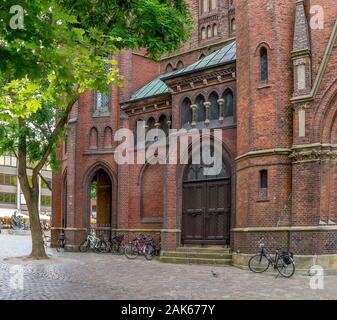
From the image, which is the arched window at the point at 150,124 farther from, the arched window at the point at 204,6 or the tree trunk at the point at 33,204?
the arched window at the point at 204,6

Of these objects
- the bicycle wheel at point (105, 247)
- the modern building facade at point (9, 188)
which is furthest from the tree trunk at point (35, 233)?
the modern building facade at point (9, 188)

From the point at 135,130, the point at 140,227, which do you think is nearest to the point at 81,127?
the point at 135,130

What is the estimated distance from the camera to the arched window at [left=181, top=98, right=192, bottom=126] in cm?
2398

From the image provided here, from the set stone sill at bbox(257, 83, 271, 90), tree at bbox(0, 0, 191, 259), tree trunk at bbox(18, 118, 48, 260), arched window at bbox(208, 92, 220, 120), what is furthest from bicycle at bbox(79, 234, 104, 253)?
stone sill at bbox(257, 83, 271, 90)

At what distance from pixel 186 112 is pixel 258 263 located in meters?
8.21

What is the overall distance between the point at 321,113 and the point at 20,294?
1082 cm

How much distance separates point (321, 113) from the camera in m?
18.1

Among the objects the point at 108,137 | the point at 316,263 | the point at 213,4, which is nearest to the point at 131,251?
the point at 108,137

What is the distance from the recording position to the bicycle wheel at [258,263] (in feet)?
58.8

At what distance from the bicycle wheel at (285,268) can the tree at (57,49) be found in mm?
7163

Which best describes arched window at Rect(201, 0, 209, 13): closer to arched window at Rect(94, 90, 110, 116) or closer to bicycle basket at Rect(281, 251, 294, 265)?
arched window at Rect(94, 90, 110, 116)

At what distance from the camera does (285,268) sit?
662 inches

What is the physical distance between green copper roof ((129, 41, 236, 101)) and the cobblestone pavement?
8.21 meters
